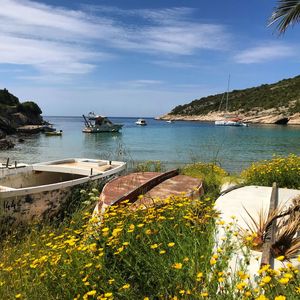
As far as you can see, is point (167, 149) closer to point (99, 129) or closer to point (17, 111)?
point (99, 129)

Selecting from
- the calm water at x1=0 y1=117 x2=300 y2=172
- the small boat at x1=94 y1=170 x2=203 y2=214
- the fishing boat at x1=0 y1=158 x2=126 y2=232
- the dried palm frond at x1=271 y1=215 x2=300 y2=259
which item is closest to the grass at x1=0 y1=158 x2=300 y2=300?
the dried palm frond at x1=271 y1=215 x2=300 y2=259

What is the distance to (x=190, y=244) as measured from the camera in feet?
12.0

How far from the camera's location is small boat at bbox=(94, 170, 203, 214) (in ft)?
24.5

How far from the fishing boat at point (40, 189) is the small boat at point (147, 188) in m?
1.30

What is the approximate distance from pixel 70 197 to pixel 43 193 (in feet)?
2.97

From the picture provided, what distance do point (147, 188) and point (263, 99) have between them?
407 feet

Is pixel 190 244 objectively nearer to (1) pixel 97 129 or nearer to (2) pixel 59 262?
(2) pixel 59 262

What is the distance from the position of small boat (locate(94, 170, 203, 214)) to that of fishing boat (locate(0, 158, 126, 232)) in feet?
4.28

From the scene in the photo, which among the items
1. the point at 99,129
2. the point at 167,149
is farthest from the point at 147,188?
the point at 99,129

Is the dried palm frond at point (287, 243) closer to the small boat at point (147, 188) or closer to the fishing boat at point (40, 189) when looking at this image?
the small boat at point (147, 188)

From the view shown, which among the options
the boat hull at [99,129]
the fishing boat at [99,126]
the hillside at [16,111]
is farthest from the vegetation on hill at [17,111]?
the boat hull at [99,129]

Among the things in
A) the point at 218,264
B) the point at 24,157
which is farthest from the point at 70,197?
the point at 24,157

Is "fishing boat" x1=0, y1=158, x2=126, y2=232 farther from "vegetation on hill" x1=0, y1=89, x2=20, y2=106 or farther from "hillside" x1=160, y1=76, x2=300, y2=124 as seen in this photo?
"hillside" x1=160, y1=76, x2=300, y2=124

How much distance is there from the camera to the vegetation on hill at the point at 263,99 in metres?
111
